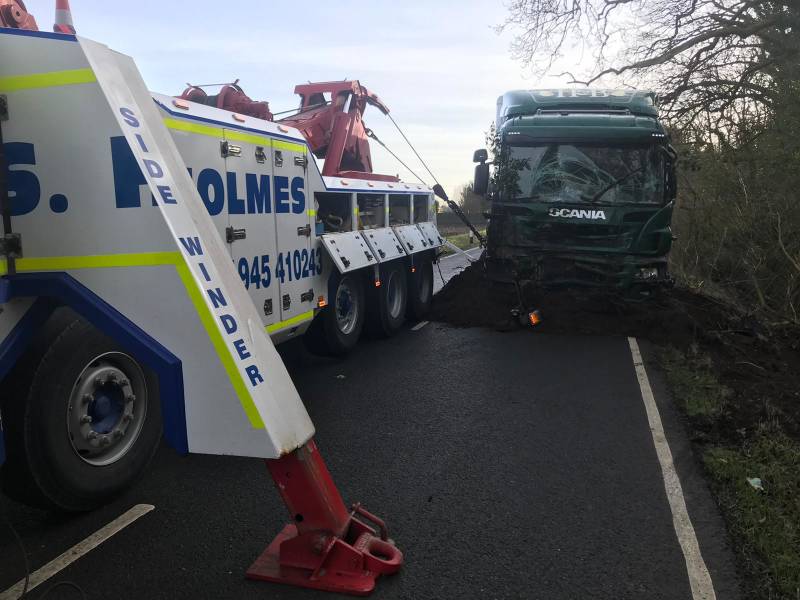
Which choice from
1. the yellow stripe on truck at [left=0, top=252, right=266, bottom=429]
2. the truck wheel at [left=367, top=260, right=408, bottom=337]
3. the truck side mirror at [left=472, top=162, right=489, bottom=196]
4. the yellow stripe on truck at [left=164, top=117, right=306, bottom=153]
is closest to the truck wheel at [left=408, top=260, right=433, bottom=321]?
the truck wheel at [left=367, top=260, right=408, bottom=337]

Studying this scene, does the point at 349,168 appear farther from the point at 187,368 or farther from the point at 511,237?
the point at 187,368

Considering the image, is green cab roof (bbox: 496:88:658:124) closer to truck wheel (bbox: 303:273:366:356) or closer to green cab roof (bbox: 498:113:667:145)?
green cab roof (bbox: 498:113:667:145)

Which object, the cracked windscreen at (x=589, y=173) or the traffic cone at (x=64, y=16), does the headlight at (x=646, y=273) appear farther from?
the traffic cone at (x=64, y=16)

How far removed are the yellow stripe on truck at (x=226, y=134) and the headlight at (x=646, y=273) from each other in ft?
17.7

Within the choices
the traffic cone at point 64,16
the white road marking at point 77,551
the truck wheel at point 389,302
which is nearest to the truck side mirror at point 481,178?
the truck wheel at point 389,302

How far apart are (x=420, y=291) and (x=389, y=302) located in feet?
4.15

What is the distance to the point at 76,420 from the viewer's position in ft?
11.8

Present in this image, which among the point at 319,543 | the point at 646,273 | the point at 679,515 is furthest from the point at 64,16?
the point at 646,273

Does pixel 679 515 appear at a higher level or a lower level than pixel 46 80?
lower

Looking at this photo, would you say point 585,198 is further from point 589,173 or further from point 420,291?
point 420,291

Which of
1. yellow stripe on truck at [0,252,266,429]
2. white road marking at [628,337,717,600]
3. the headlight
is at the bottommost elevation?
white road marking at [628,337,717,600]

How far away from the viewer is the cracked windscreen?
905cm

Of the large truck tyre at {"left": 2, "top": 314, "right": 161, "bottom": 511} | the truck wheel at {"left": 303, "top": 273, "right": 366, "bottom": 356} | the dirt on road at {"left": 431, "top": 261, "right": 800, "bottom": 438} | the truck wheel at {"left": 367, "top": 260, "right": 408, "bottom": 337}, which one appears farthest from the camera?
the truck wheel at {"left": 367, "top": 260, "right": 408, "bottom": 337}

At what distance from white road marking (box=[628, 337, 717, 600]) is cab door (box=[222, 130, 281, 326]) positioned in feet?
10.6
